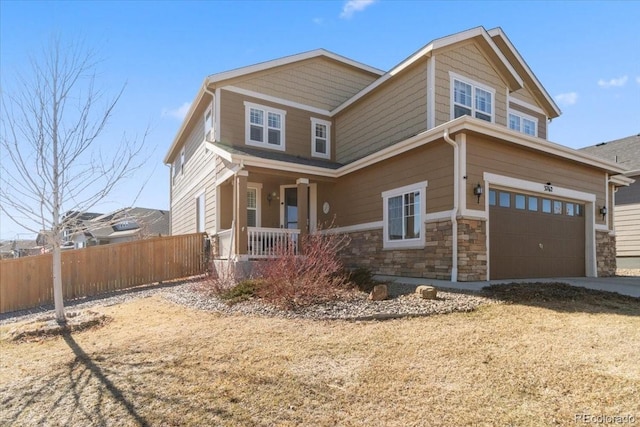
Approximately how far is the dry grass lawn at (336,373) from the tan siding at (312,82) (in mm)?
9800

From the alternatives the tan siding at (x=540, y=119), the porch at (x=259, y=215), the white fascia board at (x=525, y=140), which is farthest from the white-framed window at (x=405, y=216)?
the tan siding at (x=540, y=119)

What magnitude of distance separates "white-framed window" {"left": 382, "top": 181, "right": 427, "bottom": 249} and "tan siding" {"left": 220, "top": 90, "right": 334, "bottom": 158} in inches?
177

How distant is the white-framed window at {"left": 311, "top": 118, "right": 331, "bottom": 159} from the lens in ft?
47.8

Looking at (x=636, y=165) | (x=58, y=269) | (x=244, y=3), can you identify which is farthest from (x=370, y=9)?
(x=636, y=165)

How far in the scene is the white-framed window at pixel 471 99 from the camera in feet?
A: 36.6

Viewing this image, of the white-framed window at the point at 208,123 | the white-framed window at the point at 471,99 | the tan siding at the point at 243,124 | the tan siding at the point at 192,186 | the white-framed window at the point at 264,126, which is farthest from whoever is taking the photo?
the tan siding at the point at 192,186

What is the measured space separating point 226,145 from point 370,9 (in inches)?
231

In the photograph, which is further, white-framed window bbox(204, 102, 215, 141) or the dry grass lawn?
white-framed window bbox(204, 102, 215, 141)

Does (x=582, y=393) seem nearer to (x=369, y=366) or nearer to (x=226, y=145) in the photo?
(x=369, y=366)

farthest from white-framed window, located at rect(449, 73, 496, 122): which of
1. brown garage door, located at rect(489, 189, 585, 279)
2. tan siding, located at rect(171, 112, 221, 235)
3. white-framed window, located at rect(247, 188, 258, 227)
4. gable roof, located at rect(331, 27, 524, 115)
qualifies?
tan siding, located at rect(171, 112, 221, 235)

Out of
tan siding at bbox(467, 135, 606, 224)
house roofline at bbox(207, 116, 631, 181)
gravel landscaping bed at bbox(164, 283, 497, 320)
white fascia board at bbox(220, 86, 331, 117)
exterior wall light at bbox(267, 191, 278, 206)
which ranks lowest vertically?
gravel landscaping bed at bbox(164, 283, 497, 320)

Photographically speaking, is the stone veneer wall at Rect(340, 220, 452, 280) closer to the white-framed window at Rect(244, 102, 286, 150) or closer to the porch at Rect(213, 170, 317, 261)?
the porch at Rect(213, 170, 317, 261)

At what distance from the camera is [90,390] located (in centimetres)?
387

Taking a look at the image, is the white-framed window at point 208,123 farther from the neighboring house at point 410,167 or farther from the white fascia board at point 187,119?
the white fascia board at point 187,119
